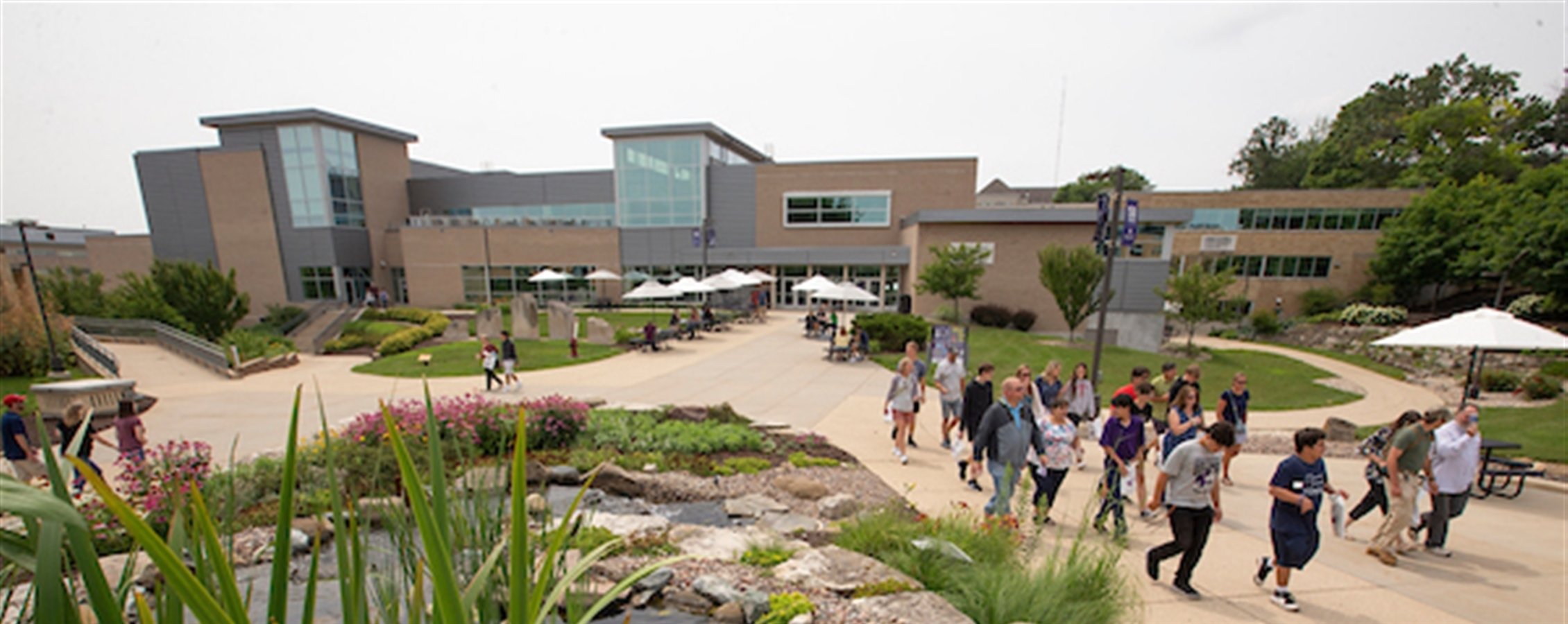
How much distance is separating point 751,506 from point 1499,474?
33.3ft

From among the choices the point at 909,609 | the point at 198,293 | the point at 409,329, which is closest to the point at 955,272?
the point at 909,609

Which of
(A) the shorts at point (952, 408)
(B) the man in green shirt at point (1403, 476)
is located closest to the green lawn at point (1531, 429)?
(B) the man in green shirt at point (1403, 476)

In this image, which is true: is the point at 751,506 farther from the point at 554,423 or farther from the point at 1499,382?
the point at 1499,382

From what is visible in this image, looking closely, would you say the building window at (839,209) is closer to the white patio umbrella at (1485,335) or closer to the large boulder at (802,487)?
the white patio umbrella at (1485,335)

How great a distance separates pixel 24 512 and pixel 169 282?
104 feet

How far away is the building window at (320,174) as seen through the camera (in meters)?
33.4

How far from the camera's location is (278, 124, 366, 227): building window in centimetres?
3341

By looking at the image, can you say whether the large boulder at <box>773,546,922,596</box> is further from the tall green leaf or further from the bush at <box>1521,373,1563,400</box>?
the bush at <box>1521,373,1563,400</box>

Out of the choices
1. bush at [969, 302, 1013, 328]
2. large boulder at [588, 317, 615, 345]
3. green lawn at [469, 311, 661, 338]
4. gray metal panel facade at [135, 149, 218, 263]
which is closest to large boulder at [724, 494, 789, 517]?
large boulder at [588, 317, 615, 345]

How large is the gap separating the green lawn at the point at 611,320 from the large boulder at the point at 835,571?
1788 centimetres

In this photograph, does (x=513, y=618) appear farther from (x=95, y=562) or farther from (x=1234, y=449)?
(x=1234, y=449)

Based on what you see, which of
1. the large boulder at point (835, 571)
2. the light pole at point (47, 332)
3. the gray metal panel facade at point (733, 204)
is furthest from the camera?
the gray metal panel facade at point (733, 204)

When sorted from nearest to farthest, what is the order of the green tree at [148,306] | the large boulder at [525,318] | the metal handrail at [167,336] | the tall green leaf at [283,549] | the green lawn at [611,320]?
the tall green leaf at [283,549] → the metal handrail at [167,336] → the large boulder at [525,318] → the green tree at [148,306] → the green lawn at [611,320]

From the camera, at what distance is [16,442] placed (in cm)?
652
